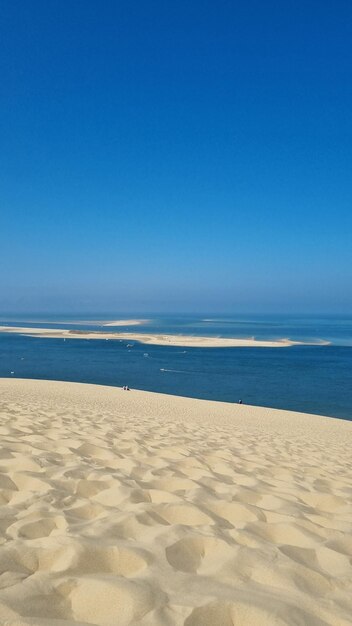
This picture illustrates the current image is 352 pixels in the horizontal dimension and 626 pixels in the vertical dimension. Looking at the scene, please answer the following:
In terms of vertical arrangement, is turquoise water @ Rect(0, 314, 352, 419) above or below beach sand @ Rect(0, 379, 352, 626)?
below

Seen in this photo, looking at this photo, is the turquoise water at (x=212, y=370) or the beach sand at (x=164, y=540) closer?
the beach sand at (x=164, y=540)

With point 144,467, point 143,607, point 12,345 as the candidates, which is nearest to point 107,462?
point 144,467

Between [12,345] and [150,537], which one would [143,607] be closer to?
[150,537]

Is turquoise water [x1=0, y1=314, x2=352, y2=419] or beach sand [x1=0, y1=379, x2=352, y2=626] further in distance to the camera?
turquoise water [x1=0, y1=314, x2=352, y2=419]

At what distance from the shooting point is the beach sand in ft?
5.90

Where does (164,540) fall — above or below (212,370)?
above

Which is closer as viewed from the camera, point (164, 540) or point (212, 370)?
point (164, 540)

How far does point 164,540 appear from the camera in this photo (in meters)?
2.43

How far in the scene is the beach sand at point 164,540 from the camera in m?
1.80

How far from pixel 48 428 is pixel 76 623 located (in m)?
4.70

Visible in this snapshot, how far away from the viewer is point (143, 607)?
1.78 meters

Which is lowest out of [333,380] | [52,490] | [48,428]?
[333,380]

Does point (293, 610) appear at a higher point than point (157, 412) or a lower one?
higher

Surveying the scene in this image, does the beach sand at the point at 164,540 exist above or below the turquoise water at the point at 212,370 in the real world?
above
